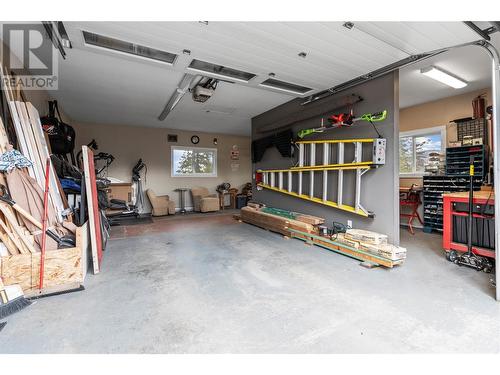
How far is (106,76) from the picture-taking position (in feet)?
12.7

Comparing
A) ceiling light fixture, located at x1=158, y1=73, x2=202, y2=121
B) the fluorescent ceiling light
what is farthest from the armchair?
the fluorescent ceiling light

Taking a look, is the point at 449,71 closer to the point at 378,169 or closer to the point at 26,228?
the point at 378,169

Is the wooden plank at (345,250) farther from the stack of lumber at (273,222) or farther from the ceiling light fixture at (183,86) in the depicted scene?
the ceiling light fixture at (183,86)

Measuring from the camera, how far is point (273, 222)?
16.0ft

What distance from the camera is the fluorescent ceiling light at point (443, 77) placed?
365 cm

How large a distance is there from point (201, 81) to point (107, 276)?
11.1 feet

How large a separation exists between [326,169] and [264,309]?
292cm

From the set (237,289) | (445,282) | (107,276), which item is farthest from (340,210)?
(107,276)

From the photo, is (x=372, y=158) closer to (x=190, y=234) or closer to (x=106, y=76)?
(x=190, y=234)

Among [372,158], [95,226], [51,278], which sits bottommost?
[51,278]

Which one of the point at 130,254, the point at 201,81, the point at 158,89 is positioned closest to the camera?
the point at 130,254

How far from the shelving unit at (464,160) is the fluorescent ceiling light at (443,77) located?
45.7 inches

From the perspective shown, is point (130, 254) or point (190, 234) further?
point (190, 234)

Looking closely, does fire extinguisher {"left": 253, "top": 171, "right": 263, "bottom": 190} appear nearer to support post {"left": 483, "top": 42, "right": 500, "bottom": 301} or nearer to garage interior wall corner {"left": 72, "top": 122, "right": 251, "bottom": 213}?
garage interior wall corner {"left": 72, "top": 122, "right": 251, "bottom": 213}
